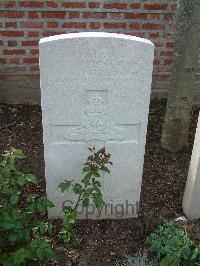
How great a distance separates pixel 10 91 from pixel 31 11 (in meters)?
0.94

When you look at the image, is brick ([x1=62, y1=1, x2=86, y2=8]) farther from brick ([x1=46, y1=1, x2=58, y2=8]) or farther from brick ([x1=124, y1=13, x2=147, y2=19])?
brick ([x1=124, y1=13, x2=147, y2=19])

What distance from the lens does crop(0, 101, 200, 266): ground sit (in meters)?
3.02

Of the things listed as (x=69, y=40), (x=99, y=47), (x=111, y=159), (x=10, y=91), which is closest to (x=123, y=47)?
(x=99, y=47)

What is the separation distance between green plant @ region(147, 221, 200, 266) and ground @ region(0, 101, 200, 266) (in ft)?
0.50

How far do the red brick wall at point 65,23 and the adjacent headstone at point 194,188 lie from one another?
5.95 feet

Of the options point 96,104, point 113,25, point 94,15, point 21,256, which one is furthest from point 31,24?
point 21,256

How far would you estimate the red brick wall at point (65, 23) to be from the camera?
4.21m

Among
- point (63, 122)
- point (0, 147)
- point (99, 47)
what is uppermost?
point (99, 47)

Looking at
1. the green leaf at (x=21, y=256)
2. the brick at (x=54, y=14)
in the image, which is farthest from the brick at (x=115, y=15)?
the green leaf at (x=21, y=256)

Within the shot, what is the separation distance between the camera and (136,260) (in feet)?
9.21

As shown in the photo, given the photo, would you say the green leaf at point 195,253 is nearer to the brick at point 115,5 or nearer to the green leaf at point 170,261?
the green leaf at point 170,261

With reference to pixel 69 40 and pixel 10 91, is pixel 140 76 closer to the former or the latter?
pixel 69 40

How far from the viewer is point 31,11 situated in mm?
4215

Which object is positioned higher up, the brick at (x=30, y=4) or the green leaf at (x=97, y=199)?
the brick at (x=30, y=4)
